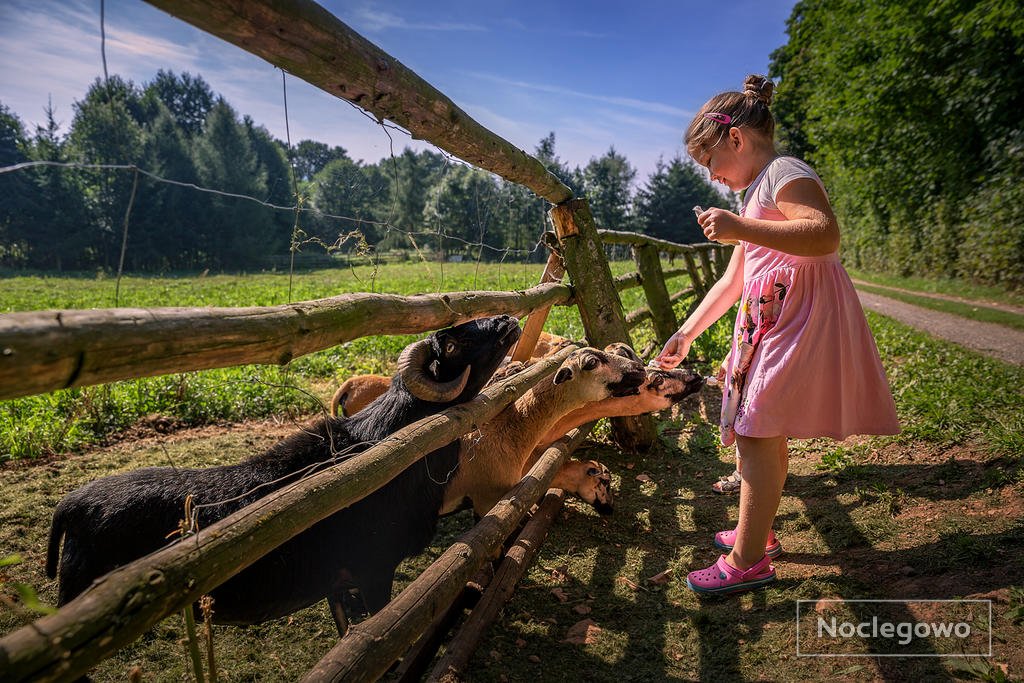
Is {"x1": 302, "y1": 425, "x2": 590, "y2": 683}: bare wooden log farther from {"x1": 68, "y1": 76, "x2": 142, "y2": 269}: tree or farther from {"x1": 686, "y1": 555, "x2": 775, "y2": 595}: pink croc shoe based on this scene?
{"x1": 68, "y1": 76, "x2": 142, "y2": 269}: tree

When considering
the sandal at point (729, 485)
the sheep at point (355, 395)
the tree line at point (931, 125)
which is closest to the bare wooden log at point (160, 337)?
the sheep at point (355, 395)

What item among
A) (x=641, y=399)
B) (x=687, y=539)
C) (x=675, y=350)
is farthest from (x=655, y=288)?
(x=687, y=539)

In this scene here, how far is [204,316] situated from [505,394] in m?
1.72

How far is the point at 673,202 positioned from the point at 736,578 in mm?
49108

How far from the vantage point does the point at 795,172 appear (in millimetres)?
2172

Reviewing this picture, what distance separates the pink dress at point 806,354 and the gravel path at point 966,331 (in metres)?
5.25

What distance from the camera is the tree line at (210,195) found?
2.16 m

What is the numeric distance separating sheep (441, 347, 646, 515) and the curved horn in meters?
0.53

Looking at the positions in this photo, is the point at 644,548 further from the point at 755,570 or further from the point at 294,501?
the point at 294,501

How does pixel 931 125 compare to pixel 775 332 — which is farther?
pixel 931 125

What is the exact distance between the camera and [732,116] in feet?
7.93

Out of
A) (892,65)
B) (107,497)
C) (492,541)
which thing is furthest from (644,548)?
(892,65)

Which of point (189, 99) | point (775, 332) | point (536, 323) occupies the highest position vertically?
point (189, 99)

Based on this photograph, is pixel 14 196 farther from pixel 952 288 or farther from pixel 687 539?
pixel 952 288
